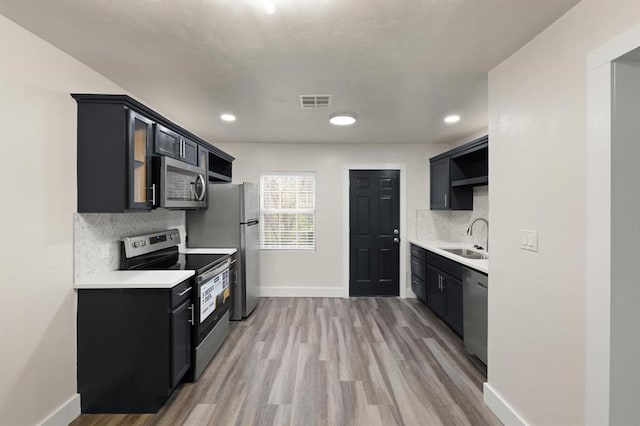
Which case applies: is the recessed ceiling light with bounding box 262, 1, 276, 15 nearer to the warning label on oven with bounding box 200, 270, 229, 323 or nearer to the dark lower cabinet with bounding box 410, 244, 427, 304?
the warning label on oven with bounding box 200, 270, 229, 323

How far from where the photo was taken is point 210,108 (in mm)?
2932

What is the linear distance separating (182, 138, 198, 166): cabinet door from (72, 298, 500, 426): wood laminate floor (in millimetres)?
1967

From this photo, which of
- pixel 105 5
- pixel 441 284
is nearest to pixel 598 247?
pixel 441 284

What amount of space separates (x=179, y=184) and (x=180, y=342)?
54.8 inches

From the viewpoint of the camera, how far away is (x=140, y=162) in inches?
87.2

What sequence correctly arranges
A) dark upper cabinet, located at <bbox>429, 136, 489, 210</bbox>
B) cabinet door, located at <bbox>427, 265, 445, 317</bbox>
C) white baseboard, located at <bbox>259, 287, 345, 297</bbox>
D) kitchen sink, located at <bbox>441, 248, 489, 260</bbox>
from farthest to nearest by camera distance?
white baseboard, located at <bbox>259, 287, 345, 297</bbox>
dark upper cabinet, located at <bbox>429, 136, 489, 210</bbox>
cabinet door, located at <bbox>427, 265, 445, 317</bbox>
kitchen sink, located at <bbox>441, 248, 489, 260</bbox>

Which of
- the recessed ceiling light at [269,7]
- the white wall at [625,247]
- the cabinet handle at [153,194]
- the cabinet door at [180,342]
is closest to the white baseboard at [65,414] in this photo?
the cabinet door at [180,342]

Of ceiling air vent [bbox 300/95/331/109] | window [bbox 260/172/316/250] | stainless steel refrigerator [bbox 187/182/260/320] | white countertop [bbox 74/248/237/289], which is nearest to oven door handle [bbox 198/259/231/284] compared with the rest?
white countertop [bbox 74/248/237/289]

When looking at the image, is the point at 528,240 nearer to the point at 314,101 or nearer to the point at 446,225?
the point at 314,101

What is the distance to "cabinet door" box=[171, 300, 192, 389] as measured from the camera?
6.77 ft

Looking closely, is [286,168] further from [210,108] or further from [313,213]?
[210,108]

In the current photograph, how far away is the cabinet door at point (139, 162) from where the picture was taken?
2074 millimetres

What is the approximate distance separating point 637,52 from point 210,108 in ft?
9.83

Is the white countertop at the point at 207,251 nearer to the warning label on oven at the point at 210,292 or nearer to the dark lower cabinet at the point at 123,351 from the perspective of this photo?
the warning label on oven at the point at 210,292
